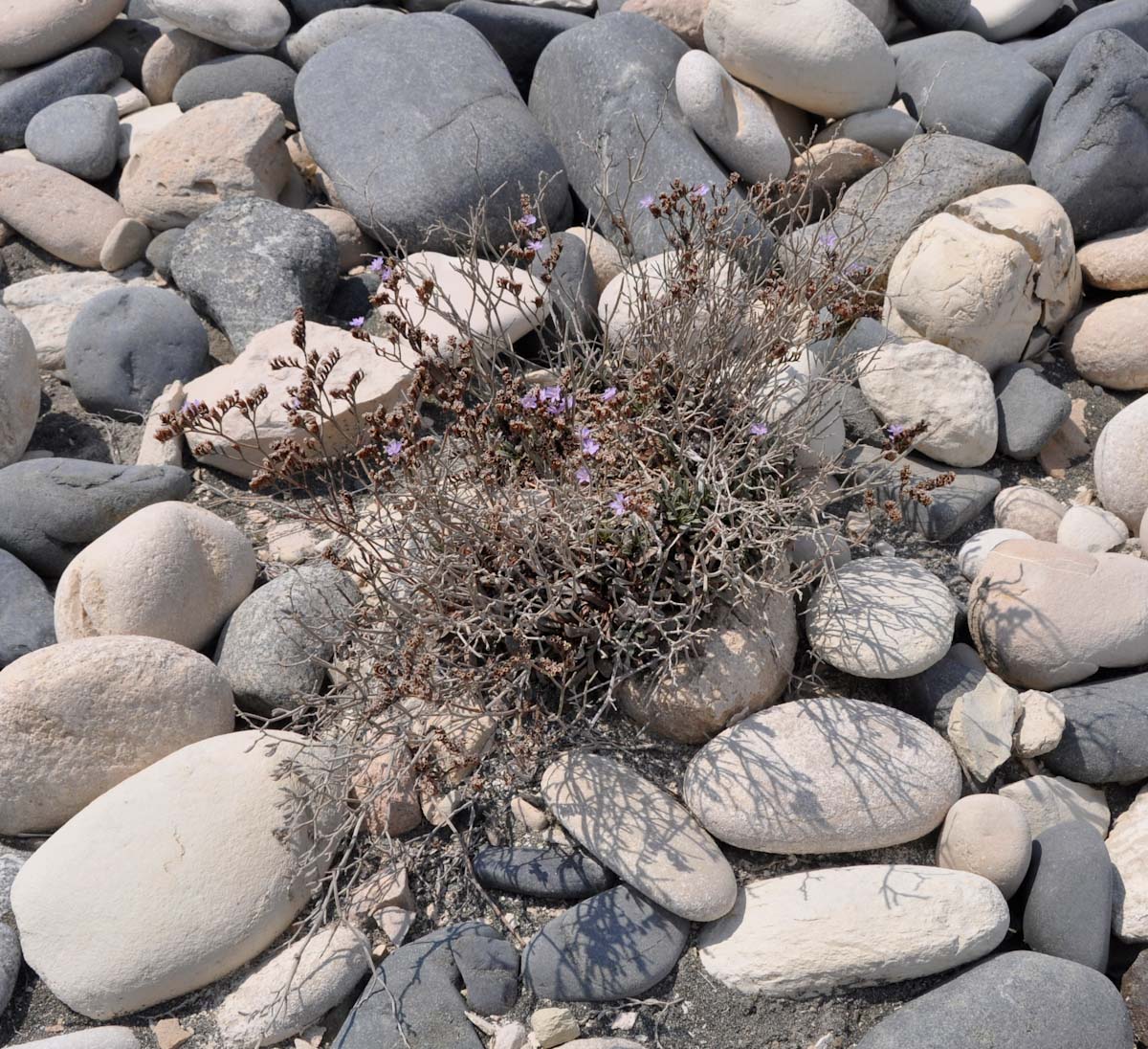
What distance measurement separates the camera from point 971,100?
4672 mm

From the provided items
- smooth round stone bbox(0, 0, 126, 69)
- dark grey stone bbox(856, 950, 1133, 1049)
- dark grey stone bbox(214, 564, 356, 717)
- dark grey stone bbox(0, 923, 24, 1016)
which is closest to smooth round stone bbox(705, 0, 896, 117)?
dark grey stone bbox(214, 564, 356, 717)

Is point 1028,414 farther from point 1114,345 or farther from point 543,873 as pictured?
point 543,873

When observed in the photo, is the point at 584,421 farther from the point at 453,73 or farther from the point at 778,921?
the point at 453,73

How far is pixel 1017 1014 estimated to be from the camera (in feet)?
8.18

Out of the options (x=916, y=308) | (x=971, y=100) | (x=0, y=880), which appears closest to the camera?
(x=0, y=880)

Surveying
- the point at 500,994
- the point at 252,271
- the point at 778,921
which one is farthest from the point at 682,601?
the point at 252,271

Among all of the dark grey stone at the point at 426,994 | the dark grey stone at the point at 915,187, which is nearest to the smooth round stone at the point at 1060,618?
the dark grey stone at the point at 915,187

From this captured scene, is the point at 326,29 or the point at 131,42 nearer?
the point at 326,29

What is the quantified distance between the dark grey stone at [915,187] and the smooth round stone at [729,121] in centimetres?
38

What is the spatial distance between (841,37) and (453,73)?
5.39ft

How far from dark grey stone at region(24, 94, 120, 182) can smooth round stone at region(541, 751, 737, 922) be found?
3.86m

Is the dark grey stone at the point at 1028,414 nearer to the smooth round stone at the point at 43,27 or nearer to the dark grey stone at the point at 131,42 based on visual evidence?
the dark grey stone at the point at 131,42

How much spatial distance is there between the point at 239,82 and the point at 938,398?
11.9 ft

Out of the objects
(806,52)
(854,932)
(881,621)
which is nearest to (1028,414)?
(881,621)
